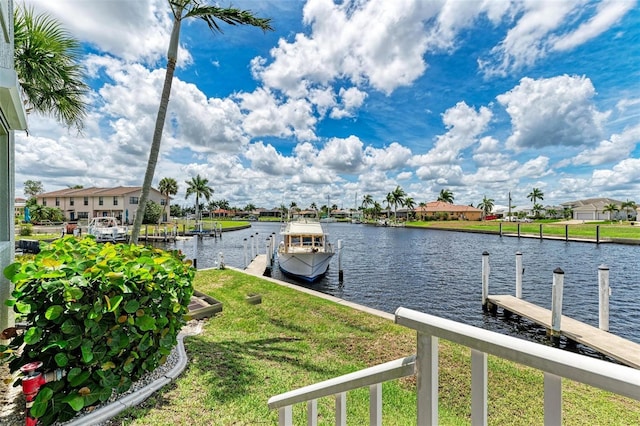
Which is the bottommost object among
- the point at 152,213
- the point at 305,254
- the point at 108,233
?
the point at 305,254

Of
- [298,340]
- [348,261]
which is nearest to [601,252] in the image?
[348,261]

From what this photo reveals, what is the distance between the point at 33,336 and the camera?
2689 millimetres

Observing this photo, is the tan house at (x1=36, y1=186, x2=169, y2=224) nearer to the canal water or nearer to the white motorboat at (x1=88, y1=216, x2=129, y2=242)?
the white motorboat at (x1=88, y1=216, x2=129, y2=242)

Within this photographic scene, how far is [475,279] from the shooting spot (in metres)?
16.4

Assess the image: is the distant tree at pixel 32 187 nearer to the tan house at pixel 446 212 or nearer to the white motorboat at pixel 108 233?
the white motorboat at pixel 108 233

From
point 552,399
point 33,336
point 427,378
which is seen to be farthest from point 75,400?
point 552,399

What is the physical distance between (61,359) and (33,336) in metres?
0.31

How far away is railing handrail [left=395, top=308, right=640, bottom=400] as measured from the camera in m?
0.75

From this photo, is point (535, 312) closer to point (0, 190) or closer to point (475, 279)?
point (475, 279)

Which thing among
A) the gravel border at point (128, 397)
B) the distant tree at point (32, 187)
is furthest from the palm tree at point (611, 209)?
the distant tree at point (32, 187)

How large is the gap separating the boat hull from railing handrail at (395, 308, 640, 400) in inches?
583

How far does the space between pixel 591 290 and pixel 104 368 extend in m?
17.7

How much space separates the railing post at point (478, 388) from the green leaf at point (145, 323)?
3.08 metres

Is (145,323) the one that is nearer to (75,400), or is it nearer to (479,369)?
(75,400)
